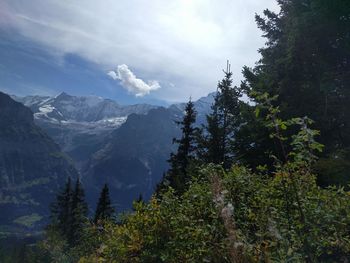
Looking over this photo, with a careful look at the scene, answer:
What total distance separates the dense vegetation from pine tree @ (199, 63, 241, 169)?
91mm

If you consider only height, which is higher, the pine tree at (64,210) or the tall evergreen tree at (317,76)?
the tall evergreen tree at (317,76)

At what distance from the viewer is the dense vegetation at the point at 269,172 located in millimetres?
5277

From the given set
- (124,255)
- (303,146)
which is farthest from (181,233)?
(303,146)

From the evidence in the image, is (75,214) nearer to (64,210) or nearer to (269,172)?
(64,210)

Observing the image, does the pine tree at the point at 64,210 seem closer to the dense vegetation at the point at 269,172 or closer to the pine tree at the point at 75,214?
the pine tree at the point at 75,214

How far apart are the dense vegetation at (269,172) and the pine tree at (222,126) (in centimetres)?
9

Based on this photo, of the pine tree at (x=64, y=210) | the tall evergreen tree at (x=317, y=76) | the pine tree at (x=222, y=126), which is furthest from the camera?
the pine tree at (x=64, y=210)

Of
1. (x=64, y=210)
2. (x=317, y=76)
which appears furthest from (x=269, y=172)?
(x=64, y=210)

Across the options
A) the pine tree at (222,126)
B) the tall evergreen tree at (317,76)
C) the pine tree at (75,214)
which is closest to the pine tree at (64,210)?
the pine tree at (75,214)

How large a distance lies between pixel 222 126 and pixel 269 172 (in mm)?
12024

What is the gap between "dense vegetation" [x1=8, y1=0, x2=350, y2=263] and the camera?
17.3ft

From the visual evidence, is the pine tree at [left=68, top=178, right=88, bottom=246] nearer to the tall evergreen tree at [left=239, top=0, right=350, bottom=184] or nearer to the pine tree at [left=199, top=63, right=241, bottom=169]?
the pine tree at [left=199, top=63, right=241, bottom=169]

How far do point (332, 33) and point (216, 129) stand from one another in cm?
1235

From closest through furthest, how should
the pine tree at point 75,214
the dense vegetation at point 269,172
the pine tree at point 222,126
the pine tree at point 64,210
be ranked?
the dense vegetation at point 269,172, the pine tree at point 222,126, the pine tree at point 75,214, the pine tree at point 64,210
